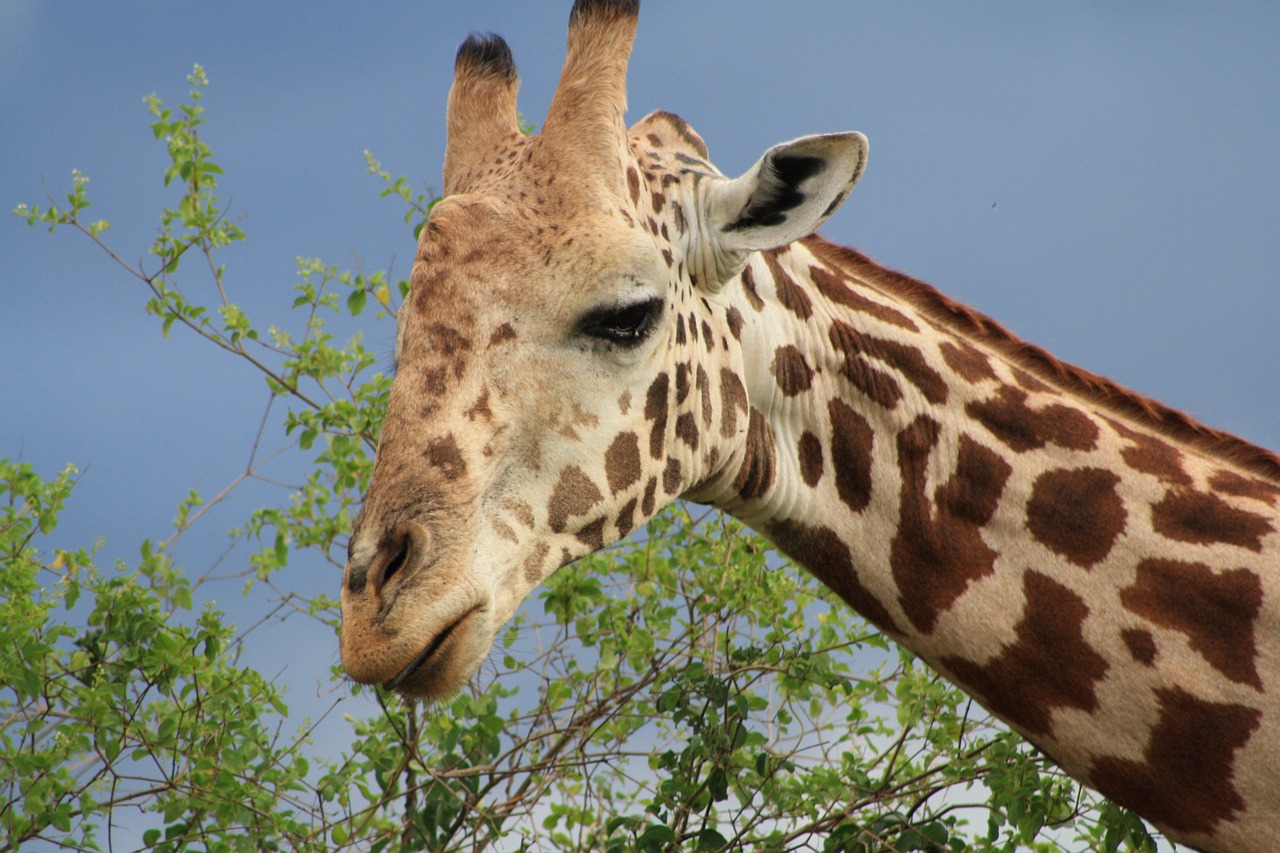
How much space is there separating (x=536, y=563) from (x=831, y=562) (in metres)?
0.97

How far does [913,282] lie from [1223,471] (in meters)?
1.13

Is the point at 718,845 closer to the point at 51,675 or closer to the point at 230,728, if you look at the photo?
the point at 230,728

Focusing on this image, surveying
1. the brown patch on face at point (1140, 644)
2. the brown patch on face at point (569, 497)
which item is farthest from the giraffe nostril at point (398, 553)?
the brown patch on face at point (1140, 644)

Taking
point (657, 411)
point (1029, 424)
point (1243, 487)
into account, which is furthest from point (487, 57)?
point (1243, 487)

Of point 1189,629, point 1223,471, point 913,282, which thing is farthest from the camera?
point 913,282

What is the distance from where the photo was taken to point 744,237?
3.95m

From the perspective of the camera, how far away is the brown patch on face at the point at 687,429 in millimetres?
3869

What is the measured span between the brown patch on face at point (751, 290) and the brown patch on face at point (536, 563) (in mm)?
1048

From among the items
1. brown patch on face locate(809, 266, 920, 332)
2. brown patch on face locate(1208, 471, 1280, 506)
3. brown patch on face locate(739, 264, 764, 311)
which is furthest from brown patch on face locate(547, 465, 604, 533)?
brown patch on face locate(1208, 471, 1280, 506)

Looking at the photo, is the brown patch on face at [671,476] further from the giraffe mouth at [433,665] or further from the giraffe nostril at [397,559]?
the giraffe nostril at [397,559]

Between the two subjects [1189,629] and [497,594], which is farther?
[1189,629]

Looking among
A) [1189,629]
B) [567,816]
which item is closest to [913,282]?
[1189,629]

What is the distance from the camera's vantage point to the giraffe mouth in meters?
3.36

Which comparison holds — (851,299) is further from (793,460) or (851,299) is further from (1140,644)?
(1140,644)
